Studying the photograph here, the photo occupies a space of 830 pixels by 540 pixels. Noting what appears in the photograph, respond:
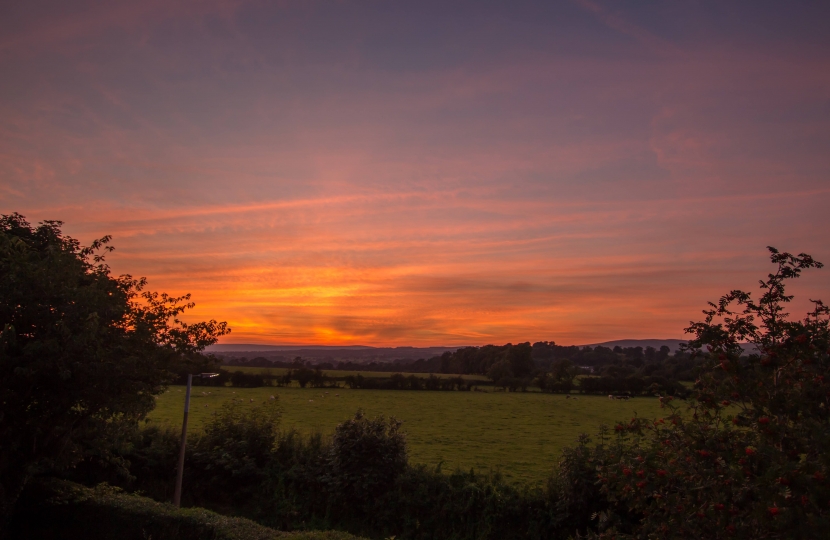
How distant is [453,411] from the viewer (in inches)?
2409

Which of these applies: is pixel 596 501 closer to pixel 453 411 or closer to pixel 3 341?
pixel 3 341

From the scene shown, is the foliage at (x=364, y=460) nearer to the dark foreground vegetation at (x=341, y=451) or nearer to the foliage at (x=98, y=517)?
the dark foreground vegetation at (x=341, y=451)

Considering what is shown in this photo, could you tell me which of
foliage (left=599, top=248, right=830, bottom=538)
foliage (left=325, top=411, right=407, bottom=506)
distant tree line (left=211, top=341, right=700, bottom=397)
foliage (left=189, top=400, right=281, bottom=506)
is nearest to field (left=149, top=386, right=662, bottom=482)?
foliage (left=325, top=411, right=407, bottom=506)

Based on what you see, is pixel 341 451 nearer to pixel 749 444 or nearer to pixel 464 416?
pixel 749 444

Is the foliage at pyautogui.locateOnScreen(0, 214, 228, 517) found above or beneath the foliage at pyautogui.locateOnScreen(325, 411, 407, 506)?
above

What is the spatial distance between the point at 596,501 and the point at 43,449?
17501 millimetres

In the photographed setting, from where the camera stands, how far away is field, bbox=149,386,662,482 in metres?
33.8

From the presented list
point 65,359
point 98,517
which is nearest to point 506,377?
point 98,517

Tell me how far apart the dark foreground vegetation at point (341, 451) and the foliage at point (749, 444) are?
0.02 metres

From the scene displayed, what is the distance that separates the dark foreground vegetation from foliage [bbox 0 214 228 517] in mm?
51

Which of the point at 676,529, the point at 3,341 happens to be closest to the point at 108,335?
the point at 3,341

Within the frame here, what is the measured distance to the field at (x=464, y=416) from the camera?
33781mm

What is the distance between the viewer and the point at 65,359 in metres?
14.3

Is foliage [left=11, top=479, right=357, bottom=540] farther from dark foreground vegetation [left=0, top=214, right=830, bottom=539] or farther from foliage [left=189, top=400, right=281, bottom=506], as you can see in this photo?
foliage [left=189, top=400, right=281, bottom=506]
